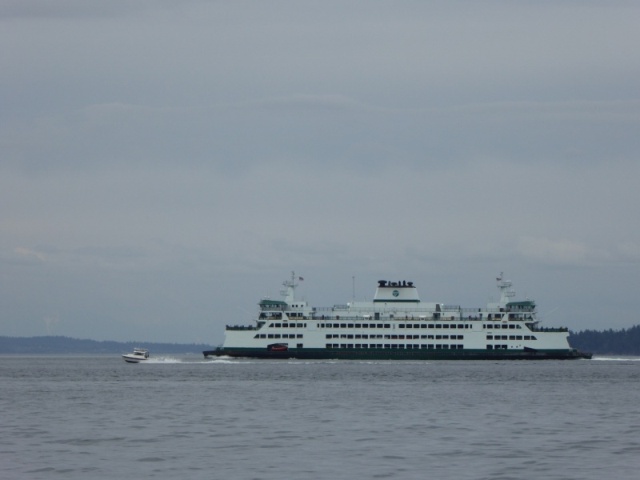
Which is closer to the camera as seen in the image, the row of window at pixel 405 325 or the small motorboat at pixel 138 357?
the row of window at pixel 405 325

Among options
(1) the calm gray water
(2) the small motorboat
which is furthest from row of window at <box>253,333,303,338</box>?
(1) the calm gray water

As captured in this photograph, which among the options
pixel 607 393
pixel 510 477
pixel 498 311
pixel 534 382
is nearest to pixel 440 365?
pixel 498 311

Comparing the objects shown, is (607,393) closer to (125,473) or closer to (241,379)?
(241,379)

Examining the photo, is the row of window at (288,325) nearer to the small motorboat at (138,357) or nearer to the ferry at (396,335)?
the ferry at (396,335)

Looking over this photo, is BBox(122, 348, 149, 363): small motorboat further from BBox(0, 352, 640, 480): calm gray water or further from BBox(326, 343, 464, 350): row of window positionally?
BBox(0, 352, 640, 480): calm gray water

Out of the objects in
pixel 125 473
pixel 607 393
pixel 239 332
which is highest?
pixel 239 332

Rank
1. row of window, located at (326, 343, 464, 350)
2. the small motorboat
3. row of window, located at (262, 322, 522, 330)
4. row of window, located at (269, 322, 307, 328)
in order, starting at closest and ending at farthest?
row of window, located at (262, 322, 522, 330), row of window, located at (269, 322, 307, 328), row of window, located at (326, 343, 464, 350), the small motorboat

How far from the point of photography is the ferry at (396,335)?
132125 millimetres

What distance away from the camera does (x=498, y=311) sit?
5256 inches

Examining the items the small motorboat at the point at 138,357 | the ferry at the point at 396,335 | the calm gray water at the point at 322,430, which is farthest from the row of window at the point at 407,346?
the calm gray water at the point at 322,430

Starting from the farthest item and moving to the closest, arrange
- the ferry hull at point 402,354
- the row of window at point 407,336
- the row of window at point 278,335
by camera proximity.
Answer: the row of window at point 407,336, the row of window at point 278,335, the ferry hull at point 402,354

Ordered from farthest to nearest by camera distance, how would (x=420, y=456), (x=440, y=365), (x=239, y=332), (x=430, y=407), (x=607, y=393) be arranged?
(x=239, y=332) < (x=440, y=365) < (x=607, y=393) < (x=430, y=407) < (x=420, y=456)

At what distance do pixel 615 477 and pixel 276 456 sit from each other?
1223 centimetres

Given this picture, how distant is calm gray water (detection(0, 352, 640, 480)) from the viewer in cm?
3719
